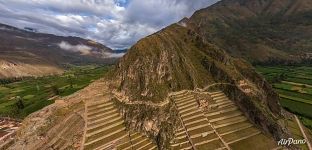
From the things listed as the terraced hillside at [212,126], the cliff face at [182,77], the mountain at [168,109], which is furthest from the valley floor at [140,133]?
the cliff face at [182,77]

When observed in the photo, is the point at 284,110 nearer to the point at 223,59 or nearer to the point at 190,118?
the point at 223,59

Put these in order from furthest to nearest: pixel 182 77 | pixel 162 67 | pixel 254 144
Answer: pixel 182 77, pixel 162 67, pixel 254 144

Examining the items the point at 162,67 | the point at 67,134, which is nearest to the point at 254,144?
the point at 162,67

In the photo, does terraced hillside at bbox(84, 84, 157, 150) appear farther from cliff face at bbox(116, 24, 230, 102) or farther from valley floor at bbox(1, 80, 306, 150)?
cliff face at bbox(116, 24, 230, 102)

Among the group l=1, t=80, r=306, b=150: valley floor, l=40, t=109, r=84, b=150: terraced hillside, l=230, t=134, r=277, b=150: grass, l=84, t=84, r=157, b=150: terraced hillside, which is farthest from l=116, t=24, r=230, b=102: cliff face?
l=230, t=134, r=277, b=150: grass

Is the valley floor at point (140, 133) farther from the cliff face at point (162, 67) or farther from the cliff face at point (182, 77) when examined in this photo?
the cliff face at point (162, 67)

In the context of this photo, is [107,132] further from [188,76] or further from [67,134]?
[188,76]
